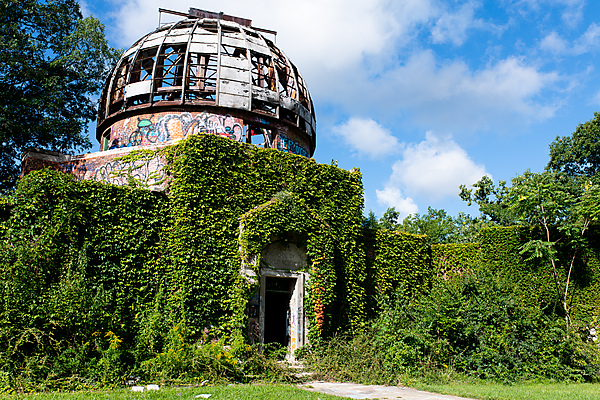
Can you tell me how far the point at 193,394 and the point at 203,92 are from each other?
10.1 m

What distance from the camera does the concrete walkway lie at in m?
8.21

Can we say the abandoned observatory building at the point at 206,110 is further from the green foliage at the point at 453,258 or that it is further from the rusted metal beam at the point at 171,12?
the green foliage at the point at 453,258

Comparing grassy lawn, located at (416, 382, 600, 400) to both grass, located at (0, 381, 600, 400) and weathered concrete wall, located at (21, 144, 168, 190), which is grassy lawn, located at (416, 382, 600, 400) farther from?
weathered concrete wall, located at (21, 144, 168, 190)

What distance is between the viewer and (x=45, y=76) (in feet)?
62.0

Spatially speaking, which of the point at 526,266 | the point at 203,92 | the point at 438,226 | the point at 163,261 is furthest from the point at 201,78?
the point at 438,226

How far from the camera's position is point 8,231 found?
9734 mm

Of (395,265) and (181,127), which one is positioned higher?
(181,127)

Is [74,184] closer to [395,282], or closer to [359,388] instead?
[359,388]

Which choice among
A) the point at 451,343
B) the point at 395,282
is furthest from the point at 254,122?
the point at 451,343

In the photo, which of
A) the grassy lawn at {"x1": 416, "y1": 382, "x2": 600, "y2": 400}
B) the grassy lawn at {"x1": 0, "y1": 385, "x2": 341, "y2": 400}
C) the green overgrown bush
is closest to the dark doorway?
the green overgrown bush

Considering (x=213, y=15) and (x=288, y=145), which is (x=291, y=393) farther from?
(x=213, y=15)

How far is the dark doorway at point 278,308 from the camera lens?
1230 centimetres

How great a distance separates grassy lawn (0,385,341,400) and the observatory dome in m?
8.61

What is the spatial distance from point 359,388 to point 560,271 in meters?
10.3
